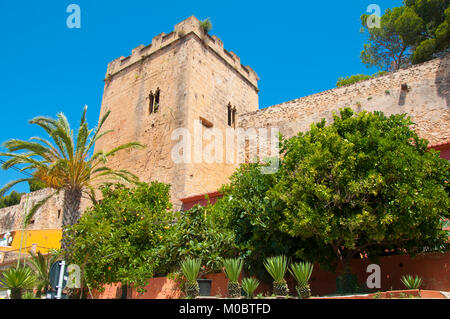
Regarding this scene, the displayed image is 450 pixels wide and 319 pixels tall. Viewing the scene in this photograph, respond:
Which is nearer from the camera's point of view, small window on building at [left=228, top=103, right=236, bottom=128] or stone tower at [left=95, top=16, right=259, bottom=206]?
stone tower at [left=95, top=16, right=259, bottom=206]

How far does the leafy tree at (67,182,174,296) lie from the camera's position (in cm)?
958

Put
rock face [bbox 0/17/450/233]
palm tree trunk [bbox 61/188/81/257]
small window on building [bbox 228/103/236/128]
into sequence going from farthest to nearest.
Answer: small window on building [bbox 228/103/236/128] → rock face [bbox 0/17/450/233] → palm tree trunk [bbox 61/188/81/257]

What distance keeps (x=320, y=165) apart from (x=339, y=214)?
1.13 metres

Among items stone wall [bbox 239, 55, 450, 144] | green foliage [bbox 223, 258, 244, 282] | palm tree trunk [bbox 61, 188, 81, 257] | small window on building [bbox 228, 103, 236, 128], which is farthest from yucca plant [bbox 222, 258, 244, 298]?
small window on building [bbox 228, 103, 236, 128]

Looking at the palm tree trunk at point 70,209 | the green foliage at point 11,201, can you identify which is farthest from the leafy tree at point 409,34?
the green foliage at point 11,201

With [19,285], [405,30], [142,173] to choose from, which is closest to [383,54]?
[405,30]

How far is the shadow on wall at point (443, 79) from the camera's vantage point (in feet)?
44.2

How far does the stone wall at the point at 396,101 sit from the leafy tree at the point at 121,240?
813 centimetres

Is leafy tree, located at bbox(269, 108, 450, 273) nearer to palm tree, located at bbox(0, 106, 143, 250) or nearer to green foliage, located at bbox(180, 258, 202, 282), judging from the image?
green foliage, located at bbox(180, 258, 202, 282)

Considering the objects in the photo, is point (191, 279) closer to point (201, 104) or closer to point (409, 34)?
point (201, 104)

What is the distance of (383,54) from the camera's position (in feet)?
73.4

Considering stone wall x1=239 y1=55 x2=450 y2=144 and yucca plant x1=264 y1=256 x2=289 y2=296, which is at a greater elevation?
stone wall x1=239 y1=55 x2=450 y2=144

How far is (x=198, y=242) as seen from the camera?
9.67 meters
